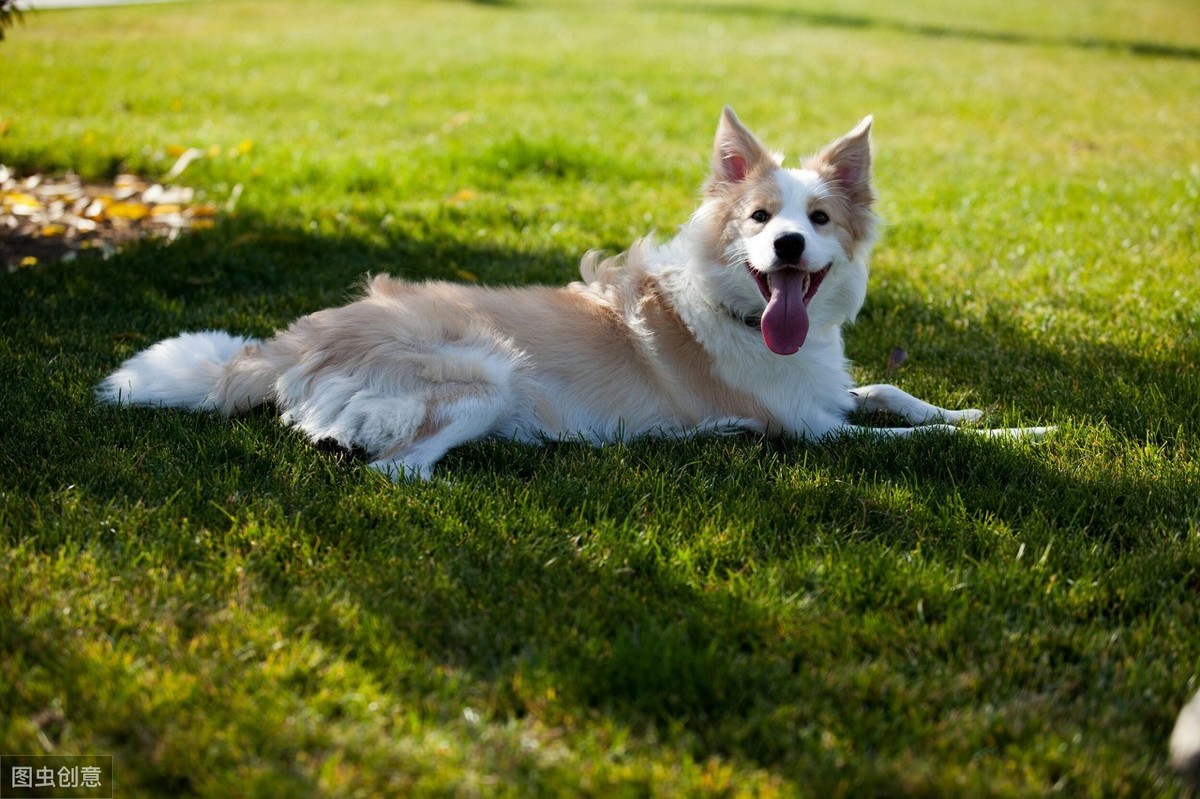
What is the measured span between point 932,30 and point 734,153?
15587 millimetres

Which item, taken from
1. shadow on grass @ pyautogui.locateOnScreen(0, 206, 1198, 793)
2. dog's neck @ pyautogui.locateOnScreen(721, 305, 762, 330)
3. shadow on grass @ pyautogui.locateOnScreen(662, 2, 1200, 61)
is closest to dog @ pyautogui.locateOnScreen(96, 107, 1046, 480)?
dog's neck @ pyautogui.locateOnScreen(721, 305, 762, 330)

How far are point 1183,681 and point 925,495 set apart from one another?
1089mm

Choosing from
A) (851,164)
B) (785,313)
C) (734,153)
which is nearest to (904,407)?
(785,313)

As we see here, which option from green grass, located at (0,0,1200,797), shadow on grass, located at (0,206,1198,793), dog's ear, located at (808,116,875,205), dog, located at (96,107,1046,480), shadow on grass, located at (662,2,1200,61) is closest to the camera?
green grass, located at (0,0,1200,797)

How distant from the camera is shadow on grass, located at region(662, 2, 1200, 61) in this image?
52.4 ft

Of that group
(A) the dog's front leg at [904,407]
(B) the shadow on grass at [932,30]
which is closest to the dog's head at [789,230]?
(A) the dog's front leg at [904,407]

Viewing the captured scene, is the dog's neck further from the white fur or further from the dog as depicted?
the white fur

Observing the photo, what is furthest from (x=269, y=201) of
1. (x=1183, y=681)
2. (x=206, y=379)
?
(x=1183, y=681)

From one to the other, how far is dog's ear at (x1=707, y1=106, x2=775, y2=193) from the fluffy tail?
2122mm

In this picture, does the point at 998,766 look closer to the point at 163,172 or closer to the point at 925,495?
the point at 925,495

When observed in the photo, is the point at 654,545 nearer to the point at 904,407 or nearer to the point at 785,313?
the point at 785,313

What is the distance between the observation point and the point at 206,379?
4109 mm

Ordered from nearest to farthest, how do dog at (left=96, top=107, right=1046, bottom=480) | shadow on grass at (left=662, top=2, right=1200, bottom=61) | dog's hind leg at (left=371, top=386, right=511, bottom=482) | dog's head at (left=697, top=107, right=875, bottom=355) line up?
dog's hind leg at (left=371, top=386, right=511, bottom=482)
dog at (left=96, top=107, right=1046, bottom=480)
dog's head at (left=697, top=107, right=875, bottom=355)
shadow on grass at (left=662, top=2, right=1200, bottom=61)

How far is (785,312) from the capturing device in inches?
160
